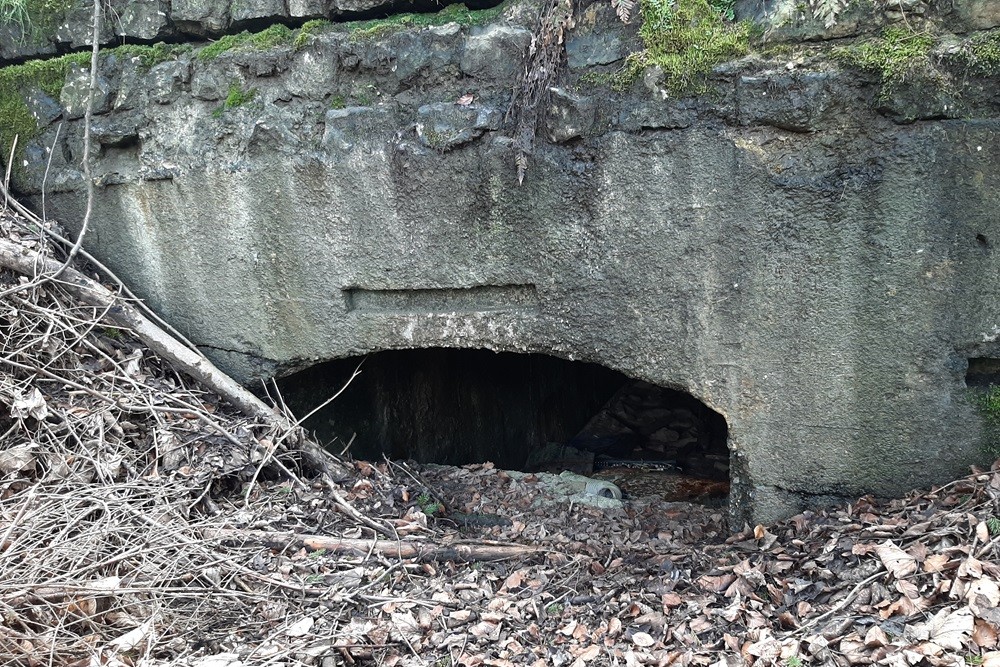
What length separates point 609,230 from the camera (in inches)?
112

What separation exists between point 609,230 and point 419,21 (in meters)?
1.07

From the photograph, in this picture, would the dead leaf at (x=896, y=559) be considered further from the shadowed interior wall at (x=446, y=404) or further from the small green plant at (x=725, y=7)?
the shadowed interior wall at (x=446, y=404)

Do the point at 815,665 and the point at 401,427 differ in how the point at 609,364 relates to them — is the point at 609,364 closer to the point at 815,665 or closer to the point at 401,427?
the point at 815,665

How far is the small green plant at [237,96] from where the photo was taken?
3.27 metres

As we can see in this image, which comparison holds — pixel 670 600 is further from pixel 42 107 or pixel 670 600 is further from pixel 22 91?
pixel 22 91

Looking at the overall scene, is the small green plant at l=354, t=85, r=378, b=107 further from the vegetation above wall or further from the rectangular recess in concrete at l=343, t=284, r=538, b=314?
the vegetation above wall

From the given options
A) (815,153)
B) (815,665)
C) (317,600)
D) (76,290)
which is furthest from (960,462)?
(76,290)

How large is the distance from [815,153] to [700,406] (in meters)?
4.17

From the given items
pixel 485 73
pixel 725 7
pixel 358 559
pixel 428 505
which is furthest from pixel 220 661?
pixel 725 7

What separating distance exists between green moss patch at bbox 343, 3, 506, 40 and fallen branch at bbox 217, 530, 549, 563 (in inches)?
73.8

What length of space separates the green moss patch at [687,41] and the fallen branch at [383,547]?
175 cm

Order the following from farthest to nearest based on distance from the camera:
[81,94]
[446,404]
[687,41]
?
[446,404] → [81,94] → [687,41]

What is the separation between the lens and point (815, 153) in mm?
2566

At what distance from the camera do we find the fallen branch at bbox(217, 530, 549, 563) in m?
2.94
